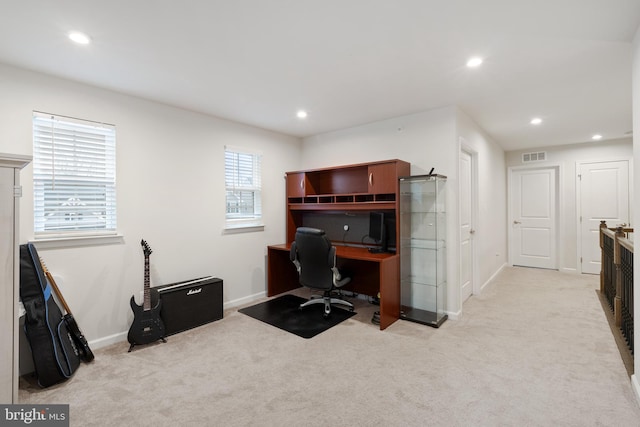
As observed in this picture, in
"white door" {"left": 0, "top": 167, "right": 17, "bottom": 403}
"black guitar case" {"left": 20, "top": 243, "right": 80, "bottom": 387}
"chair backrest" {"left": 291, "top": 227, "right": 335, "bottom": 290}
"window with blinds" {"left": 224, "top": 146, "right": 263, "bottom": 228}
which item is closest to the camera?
"white door" {"left": 0, "top": 167, "right": 17, "bottom": 403}

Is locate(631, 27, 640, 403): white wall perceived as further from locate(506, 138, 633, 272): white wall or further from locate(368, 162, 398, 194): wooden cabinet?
locate(506, 138, 633, 272): white wall

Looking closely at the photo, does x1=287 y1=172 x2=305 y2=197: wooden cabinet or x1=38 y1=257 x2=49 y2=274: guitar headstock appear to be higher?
x1=287 y1=172 x2=305 y2=197: wooden cabinet

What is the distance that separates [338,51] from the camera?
2.20 metres

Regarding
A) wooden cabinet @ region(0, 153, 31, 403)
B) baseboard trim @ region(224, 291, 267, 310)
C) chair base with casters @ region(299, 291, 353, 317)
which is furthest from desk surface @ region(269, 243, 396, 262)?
wooden cabinet @ region(0, 153, 31, 403)

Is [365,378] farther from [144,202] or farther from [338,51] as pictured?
[144,202]

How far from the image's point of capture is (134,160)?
2998 millimetres

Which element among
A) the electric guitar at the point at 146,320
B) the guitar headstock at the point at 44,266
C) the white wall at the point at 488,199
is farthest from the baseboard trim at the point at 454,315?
the guitar headstock at the point at 44,266

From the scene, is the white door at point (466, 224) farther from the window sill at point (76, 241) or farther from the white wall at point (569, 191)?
the window sill at point (76, 241)

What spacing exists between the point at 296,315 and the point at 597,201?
5.74 metres

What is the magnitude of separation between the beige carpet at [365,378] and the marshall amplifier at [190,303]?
119mm

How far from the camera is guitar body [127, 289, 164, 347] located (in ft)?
8.98

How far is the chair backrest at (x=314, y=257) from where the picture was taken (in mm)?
3289

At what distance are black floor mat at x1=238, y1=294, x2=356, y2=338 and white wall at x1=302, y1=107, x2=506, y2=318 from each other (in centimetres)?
139

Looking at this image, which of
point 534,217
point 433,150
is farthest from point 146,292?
point 534,217
